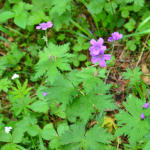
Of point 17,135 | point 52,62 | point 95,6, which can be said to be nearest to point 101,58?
point 52,62

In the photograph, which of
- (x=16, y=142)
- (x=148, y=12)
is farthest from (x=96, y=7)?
(x=16, y=142)

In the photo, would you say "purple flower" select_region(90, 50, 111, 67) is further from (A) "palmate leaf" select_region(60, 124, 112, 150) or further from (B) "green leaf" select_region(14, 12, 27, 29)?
(B) "green leaf" select_region(14, 12, 27, 29)

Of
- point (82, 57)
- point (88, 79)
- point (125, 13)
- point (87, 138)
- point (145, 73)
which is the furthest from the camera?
point (82, 57)

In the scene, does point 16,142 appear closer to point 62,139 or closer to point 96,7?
point 62,139

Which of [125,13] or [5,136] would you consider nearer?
[5,136]

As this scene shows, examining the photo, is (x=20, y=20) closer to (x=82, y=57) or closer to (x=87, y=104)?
(x=82, y=57)
